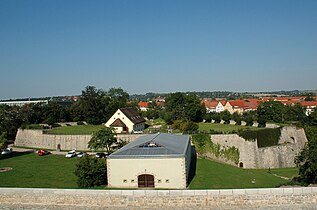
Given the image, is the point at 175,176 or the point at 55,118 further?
the point at 55,118

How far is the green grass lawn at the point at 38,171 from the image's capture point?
75.9 ft

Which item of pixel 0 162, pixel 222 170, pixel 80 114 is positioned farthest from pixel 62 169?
pixel 80 114

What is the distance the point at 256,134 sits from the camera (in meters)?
34.8

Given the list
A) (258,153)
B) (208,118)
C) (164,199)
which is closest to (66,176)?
(164,199)

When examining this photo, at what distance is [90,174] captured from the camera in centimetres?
2223

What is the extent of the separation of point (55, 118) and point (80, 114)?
4.96m

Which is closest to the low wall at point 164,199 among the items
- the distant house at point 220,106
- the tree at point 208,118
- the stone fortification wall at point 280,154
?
the stone fortification wall at point 280,154

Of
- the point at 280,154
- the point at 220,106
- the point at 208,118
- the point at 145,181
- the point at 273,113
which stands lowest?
the point at 280,154

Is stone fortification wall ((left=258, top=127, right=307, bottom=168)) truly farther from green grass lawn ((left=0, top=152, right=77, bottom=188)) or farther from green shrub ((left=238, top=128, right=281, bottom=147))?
green grass lawn ((left=0, top=152, right=77, bottom=188))

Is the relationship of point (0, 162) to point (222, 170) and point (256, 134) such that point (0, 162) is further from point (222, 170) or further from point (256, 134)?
point (256, 134)

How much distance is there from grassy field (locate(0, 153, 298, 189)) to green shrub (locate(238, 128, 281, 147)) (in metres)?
4.01

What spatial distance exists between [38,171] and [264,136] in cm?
2501

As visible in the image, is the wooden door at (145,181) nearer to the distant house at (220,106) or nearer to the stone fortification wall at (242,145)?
the stone fortification wall at (242,145)

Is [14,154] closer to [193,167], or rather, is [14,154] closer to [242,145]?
[193,167]
